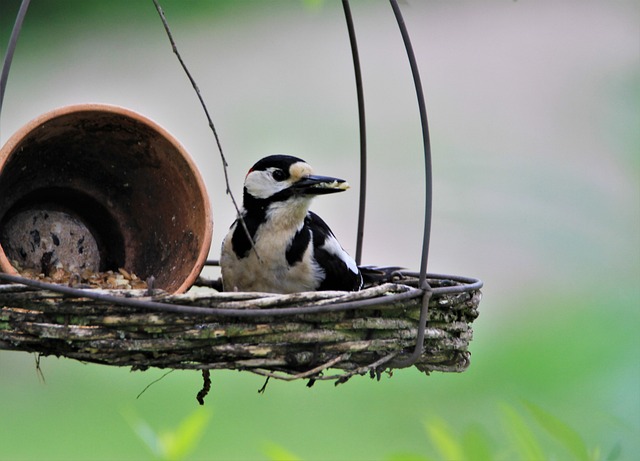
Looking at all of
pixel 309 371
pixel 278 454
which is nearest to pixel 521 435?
pixel 278 454

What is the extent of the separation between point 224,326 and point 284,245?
0.63 meters

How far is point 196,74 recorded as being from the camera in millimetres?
7750

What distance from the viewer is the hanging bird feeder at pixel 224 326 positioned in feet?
5.17

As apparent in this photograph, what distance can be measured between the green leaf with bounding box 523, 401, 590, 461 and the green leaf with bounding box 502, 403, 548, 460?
0.02 meters

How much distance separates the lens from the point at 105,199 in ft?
8.06

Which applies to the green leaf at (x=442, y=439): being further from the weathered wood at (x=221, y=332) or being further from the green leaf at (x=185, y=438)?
the weathered wood at (x=221, y=332)

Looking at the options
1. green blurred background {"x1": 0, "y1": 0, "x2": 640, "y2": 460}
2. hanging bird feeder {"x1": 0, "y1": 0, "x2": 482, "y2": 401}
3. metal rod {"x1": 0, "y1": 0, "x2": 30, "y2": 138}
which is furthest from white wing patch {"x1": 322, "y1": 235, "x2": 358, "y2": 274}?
green blurred background {"x1": 0, "y1": 0, "x2": 640, "y2": 460}

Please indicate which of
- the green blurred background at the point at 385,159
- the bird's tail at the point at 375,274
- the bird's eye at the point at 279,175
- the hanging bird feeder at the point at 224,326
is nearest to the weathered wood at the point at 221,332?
the hanging bird feeder at the point at 224,326

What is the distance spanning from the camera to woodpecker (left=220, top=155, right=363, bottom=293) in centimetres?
221

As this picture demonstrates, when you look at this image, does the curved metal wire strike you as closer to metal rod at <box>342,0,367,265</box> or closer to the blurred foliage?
the blurred foliage

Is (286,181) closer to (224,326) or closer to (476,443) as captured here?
(224,326)

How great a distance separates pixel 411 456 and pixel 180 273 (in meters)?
1.29

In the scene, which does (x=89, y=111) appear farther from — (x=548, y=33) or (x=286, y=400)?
(x=548, y=33)

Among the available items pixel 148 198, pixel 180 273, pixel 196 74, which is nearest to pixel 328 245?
pixel 180 273
